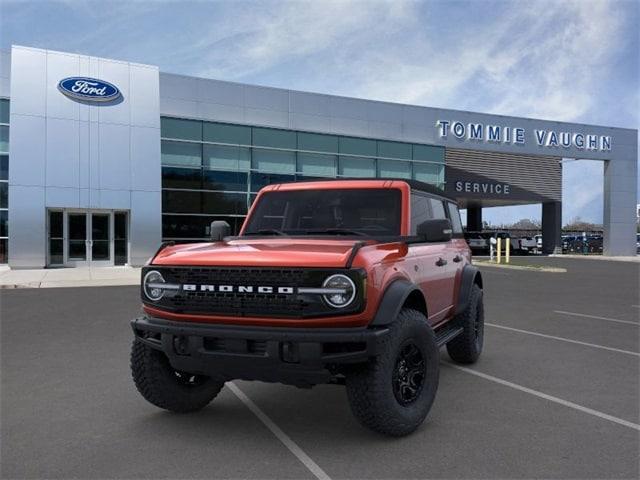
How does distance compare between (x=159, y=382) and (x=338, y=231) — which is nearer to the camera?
(x=159, y=382)

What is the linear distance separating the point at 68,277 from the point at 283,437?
1598 centimetres

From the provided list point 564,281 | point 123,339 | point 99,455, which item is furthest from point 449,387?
point 564,281

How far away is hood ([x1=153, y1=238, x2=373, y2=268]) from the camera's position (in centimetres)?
368

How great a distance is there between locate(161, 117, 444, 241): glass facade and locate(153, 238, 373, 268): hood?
19.8 m

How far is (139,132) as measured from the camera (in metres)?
22.0

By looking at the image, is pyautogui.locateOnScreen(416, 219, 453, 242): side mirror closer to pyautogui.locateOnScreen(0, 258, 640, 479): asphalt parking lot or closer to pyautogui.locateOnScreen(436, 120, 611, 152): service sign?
pyautogui.locateOnScreen(0, 258, 640, 479): asphalt parking lot

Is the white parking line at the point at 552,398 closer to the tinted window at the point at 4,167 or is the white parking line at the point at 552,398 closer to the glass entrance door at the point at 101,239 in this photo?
the glass entrance door at the point at 101,239

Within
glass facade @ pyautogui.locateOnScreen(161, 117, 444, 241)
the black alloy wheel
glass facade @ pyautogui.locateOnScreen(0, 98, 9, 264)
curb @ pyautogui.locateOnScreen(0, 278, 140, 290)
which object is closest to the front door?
glass facade @ pyautogui.locateOnScreen(0, 98, 9, 264)

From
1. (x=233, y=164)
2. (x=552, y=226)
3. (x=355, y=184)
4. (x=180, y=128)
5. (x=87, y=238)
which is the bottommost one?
(x=87, y=238)

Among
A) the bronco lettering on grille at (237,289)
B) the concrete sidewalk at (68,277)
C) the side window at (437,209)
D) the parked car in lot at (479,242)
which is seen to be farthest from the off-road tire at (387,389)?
the parked car in lot at (479,242)

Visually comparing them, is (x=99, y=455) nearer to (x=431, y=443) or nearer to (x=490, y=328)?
(x=431, y=443)

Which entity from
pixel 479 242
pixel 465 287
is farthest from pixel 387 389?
pixel 479 242

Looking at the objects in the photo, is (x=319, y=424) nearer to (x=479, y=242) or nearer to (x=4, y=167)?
(x=4, y=167)

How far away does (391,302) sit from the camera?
380 cm
